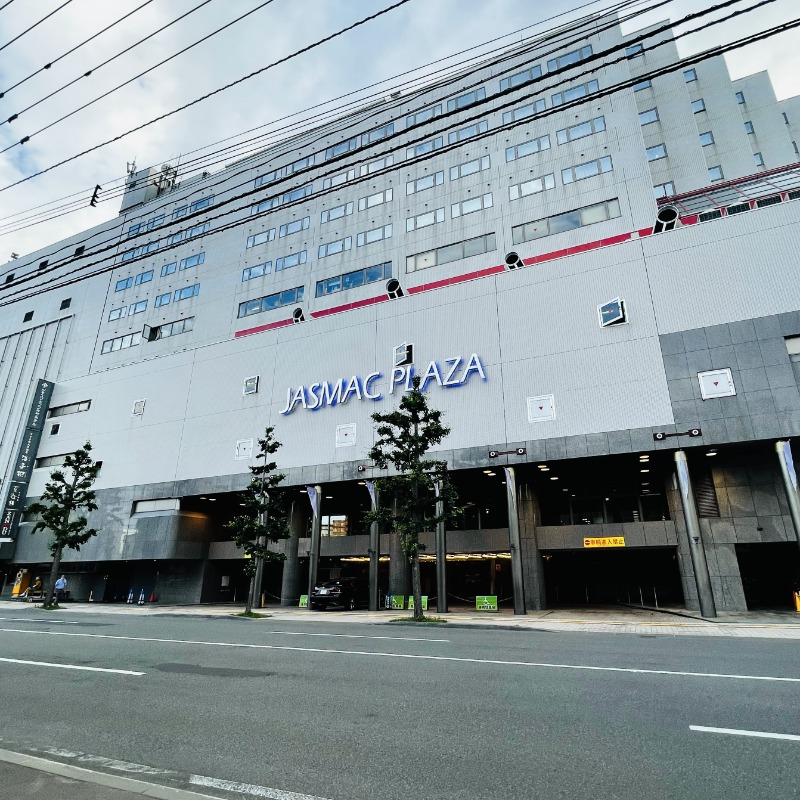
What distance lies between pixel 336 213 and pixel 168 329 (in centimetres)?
1961

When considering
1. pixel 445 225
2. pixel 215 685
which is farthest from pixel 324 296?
pixel 215 685

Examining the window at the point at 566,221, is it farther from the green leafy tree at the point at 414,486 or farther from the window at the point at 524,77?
the green leafy tree at the point at 414,486

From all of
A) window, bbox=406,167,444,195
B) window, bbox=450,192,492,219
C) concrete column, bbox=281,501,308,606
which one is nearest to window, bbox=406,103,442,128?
window, bbox=406,167,444,195

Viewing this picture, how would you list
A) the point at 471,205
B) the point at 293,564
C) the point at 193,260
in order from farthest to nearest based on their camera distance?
the point at 193,260 < the point at 471,205 < the point at 293,564

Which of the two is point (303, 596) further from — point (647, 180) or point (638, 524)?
point (647, 180)

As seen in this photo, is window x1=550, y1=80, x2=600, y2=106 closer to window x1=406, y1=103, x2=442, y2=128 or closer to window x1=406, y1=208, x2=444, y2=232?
window x1=406, y1=103, x2=442, y2=128

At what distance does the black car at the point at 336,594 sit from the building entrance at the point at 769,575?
20.7 m

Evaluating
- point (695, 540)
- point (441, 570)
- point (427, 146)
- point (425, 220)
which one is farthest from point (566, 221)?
point (441, 570)

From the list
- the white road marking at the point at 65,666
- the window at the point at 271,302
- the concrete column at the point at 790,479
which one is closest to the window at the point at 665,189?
the concrete column at the point at 790,479

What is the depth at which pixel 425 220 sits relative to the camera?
130 feet

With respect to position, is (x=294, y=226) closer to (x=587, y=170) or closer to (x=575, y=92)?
(x=587, y=170)

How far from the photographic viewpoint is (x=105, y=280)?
176ft

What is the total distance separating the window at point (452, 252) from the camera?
36562 mm

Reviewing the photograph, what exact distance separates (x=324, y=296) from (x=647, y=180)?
24978 millimetres
